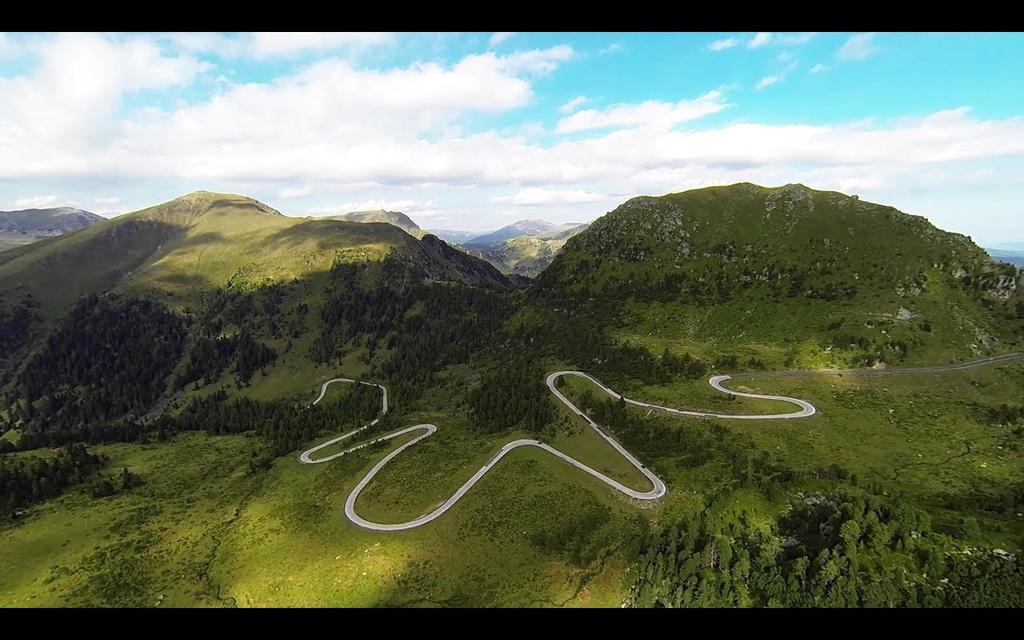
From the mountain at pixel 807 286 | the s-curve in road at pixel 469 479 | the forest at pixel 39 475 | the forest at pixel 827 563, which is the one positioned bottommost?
the forest at pixel 39 475

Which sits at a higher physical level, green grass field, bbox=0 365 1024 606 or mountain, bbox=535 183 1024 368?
mountain, bbox=535 183 1024 368

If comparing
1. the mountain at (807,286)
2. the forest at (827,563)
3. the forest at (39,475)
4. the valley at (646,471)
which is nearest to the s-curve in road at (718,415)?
the valley at (646,471)

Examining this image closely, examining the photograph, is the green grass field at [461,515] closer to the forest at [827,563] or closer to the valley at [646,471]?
the valley at [646,471]

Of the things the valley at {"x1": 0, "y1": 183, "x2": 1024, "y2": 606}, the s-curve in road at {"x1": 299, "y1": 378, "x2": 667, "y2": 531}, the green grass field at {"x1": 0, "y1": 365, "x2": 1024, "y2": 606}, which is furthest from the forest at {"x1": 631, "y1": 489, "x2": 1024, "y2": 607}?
the s-curve in road at {"x1": 299, "y1": 378, "x2": 667, "y2": 531}

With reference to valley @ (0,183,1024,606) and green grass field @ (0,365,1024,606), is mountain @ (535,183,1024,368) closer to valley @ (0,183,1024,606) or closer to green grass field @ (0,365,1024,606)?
valley @ (0,183,1024,606)

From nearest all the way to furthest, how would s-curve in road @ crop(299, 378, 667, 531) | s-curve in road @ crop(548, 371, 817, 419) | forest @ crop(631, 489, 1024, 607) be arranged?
forest @ crop(631, 489, 1024, 607)
s-curve in road @ crop(299, 378, 667, 531)
s-curve in road @ crop(548, 371, 817, 419)

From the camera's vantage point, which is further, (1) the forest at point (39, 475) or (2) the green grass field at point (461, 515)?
(1) the forest at point (39, 475)

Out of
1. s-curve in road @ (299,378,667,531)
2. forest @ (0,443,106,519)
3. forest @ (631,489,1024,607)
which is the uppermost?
forest @ (631,489,1024,607)
